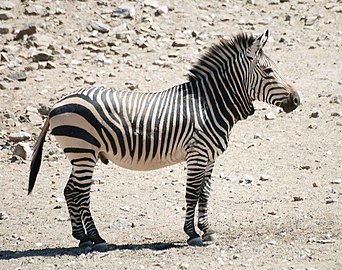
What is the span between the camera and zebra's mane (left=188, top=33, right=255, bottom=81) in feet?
30.1

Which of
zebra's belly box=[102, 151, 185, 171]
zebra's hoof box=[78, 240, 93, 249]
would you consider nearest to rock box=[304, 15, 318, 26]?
zebra's belly box=[102, 151, 185, 171]

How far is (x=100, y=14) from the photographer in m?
17.2

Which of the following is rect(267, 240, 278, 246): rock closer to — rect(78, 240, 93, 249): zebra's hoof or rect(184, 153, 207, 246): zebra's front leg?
rect(184, 153, 207, 246): zebra's front leg

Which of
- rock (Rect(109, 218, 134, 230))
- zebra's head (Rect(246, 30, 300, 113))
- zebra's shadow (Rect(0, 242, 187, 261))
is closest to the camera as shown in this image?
zebra's shadow (Rect(0, 242, 187, 261))

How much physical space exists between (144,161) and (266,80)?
5.49 ft

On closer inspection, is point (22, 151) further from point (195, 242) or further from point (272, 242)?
point (272, 242)

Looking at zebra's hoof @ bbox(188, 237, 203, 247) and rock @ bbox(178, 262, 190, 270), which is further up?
rock @ bbox(178, 262, 190, 270)

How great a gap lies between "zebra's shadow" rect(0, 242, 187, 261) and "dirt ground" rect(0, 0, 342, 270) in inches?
1.4

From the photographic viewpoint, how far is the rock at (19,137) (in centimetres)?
1298

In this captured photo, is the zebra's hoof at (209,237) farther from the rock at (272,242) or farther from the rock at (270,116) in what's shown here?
the rock at (270,116)

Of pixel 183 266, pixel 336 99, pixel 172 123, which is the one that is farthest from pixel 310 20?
pixel 183 266

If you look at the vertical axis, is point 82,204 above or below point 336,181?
above

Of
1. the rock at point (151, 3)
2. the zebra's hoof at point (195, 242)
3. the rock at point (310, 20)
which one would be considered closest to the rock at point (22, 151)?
the zebra's hoof at point (195, 242)

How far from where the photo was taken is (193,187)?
8.93 metres
